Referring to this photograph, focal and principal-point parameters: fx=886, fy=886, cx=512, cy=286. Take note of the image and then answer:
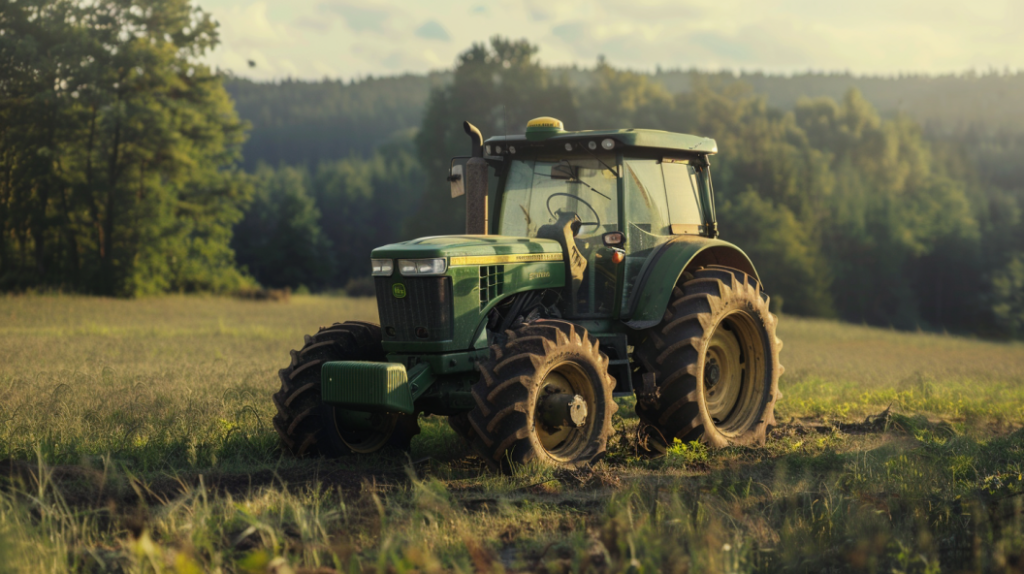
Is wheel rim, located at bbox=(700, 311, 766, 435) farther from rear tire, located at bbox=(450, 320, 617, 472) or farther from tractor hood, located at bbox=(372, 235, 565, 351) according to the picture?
tractor hood, located at bbox=(372, 235, 565, 351)

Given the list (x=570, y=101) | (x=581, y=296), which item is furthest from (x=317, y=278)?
(x=581, y=296)

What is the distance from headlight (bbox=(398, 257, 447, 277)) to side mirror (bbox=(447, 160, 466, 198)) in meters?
1.38

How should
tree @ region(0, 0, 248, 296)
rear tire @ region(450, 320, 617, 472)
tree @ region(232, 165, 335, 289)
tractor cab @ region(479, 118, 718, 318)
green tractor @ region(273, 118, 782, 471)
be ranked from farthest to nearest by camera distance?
tree @ region(232, 165, 335, 289) → tree @ region(0, 0, 248, 296) → tractor cab @ region(479, 118, 718, 318) → green tractor @ region(273, 118, 782, 471) → rear tire @ region(450, 320, 617, 472)

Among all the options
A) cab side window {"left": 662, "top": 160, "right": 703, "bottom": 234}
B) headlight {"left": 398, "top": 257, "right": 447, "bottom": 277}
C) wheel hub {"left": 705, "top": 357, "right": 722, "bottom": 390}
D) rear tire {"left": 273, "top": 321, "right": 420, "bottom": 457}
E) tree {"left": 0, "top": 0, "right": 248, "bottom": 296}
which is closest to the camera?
headlight {"left": 398, "top": 257, "right": 447, "bottom": 277}

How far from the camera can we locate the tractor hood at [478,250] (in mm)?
6379

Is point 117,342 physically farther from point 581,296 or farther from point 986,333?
point 986,333

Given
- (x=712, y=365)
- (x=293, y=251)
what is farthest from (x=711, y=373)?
(x=293, y=251)

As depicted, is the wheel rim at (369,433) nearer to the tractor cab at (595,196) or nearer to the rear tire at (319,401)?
the rear tire at (319,401)

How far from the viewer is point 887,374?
45.5 feet

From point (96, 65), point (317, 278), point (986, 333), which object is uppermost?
point (96, 65)

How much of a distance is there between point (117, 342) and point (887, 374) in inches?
506

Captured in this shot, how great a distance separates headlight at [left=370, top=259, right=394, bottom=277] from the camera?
256 inches

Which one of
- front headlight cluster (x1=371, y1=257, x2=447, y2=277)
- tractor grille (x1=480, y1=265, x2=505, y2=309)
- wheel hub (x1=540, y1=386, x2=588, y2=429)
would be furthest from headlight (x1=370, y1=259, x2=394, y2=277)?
wheel hub (x1=540, y1=386, x2=588, y2=429)

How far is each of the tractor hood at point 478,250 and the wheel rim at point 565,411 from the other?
3.26 ft
